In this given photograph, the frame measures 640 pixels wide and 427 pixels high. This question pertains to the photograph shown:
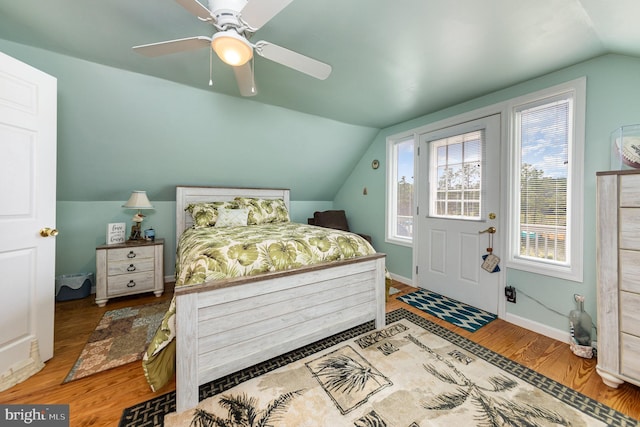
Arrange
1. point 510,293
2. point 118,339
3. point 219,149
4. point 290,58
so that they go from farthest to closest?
1. point 219,149
2. point 510,293
3. point 118,339
4. point 290,58

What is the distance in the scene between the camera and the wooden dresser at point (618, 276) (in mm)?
1414

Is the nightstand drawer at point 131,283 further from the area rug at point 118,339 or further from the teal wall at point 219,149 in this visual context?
the teal wall at point 219,149

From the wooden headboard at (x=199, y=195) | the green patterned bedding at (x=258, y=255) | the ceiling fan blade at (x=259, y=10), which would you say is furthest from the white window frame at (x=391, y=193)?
the ceiling fan blade at (x=259, y=10)

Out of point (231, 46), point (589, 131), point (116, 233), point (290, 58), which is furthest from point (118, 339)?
point (589, 131)

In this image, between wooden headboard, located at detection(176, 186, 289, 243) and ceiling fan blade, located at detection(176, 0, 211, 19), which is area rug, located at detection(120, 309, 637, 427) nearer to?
ceiling fan blade, located at detection(176, 0, 211, 19)

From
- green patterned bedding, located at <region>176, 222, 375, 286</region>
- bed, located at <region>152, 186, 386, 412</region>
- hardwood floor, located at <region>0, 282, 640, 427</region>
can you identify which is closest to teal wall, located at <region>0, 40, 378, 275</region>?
hardwood floor, located at <region>0, 282, 640, 427</region>

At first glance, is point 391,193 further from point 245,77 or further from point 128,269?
point 128,269

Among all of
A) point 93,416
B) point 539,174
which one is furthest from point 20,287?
point 539,174

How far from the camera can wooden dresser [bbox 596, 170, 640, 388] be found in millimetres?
1414

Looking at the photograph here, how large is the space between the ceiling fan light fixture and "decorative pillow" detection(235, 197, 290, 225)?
7.05 feet

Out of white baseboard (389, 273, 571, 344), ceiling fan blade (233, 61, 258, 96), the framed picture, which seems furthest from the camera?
the framed picture

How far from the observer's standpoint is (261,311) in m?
1.64

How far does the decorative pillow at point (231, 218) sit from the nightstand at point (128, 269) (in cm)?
79

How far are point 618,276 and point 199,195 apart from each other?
164 inches
